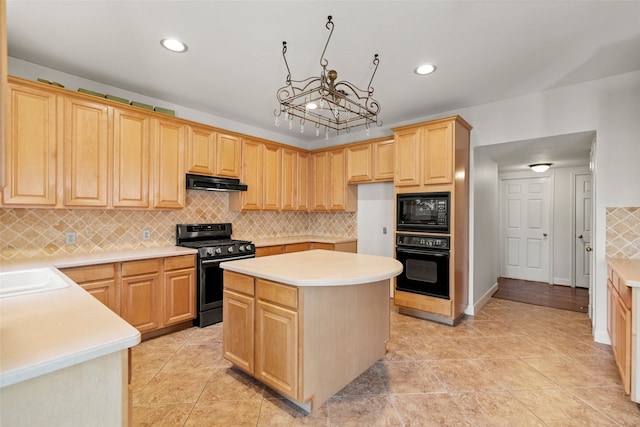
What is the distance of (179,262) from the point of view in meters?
3.25

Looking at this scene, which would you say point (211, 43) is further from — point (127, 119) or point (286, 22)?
point (127, 119)

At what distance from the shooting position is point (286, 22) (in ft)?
7.09

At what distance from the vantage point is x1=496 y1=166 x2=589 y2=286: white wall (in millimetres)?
5352

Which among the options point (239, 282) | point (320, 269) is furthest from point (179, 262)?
point (320, 269)

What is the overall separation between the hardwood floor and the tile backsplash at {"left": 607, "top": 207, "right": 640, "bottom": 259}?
57.5 inches

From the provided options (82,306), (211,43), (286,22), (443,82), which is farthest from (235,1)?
(443,82)

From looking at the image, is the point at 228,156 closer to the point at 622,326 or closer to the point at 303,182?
the point at 303,182

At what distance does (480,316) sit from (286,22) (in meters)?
3.88

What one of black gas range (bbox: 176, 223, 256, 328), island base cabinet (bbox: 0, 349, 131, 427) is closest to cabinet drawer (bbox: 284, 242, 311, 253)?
black gas range (bbox: 176, 223, 256, 328)

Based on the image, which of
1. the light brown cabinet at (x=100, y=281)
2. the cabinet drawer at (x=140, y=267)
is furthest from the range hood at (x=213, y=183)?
the light brown cabinet at (x=100, y=281)

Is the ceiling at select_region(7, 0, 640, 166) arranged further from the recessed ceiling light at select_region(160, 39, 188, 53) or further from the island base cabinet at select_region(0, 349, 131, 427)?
the island base cabinet at select_region(0, 349, 131, 427)

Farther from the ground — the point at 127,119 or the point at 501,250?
the point at 127,119

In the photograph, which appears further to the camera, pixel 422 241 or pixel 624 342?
pixel 422 241

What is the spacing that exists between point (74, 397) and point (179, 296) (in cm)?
246
